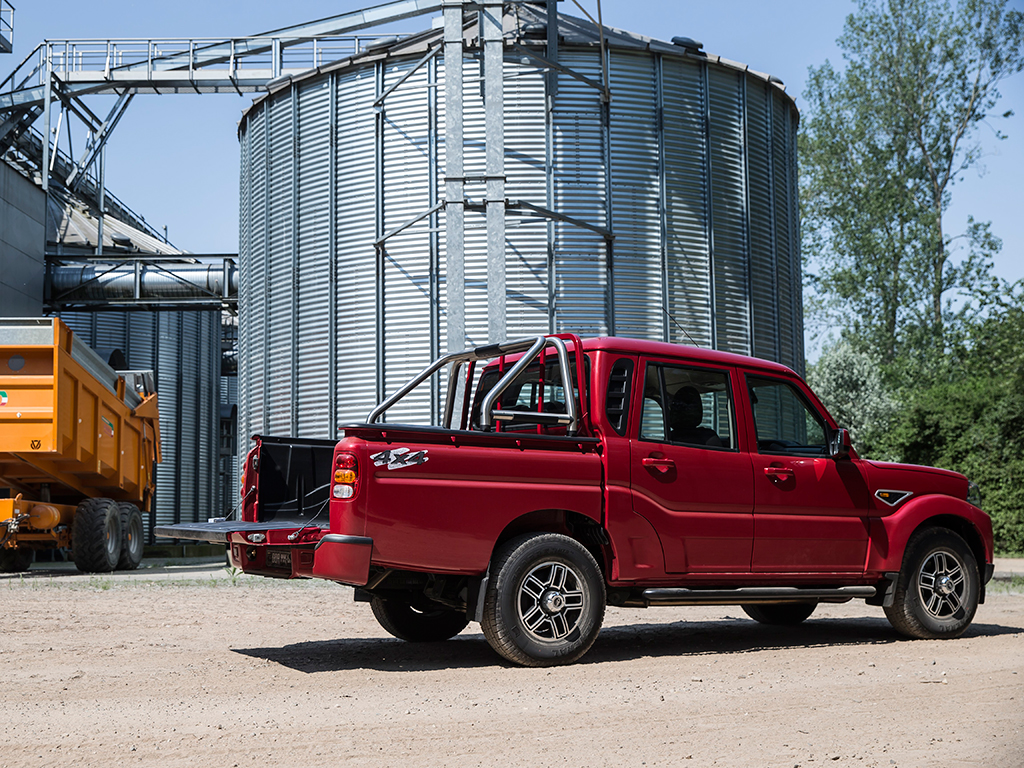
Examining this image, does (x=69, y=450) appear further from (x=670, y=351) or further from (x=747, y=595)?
(x=747, y=595)

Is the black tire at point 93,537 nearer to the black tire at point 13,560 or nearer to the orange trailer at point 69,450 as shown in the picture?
the orange trailer at point 69,450

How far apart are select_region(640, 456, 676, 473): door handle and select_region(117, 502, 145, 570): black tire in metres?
12.9

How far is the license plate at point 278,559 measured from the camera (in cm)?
717

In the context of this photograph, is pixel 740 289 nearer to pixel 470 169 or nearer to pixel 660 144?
pixel 660 144

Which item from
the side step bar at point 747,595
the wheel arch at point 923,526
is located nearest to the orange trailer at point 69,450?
the side step bar at point 747,595

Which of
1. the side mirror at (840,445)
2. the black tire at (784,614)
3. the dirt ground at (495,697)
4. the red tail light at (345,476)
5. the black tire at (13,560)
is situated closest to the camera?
the dirt ground at (495,697)

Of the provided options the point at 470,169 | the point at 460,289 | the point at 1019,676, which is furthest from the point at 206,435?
the point at 1019,676

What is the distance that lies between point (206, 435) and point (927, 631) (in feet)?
92.8

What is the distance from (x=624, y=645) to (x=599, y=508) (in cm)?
156

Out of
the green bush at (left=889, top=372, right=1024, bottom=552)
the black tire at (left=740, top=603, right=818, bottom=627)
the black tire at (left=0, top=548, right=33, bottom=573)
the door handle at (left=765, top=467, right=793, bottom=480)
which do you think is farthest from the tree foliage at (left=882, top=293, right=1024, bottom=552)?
the black tire at (left=0, top=548, right=33, bottom=573)

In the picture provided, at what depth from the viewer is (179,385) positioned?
3244cm

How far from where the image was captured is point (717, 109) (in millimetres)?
20094

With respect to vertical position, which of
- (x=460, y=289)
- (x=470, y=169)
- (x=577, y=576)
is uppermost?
(x=470, y=169)

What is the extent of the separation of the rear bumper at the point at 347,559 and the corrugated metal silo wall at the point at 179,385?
83.1 ft
